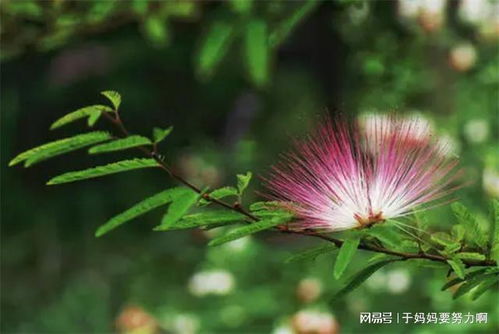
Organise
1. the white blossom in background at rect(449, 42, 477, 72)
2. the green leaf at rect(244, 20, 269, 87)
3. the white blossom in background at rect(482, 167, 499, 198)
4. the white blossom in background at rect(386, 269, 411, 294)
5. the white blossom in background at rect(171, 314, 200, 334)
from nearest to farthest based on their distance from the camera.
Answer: the green leaf at rect(244, 20, 269, 87) → the white blossom in background at rect(482, 167, 499, 198) → the white blossom in background at rect(386, 269, 411, 294) → the white blossom in background at rect(171, 314, 200, 334) → the white blossom in background at rect(449, 42, 477, 72)

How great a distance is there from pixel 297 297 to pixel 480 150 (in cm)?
88

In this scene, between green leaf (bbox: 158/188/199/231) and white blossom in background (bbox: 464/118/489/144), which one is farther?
white blossom in background (bbox: 464/118/489/144)

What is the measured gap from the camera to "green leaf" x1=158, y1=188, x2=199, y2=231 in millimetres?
1069

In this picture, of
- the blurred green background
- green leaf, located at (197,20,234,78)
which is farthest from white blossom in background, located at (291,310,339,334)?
green leaf, located at (197,20,234,78)

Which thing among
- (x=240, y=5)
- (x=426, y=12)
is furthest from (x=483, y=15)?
(x=240, y=5)

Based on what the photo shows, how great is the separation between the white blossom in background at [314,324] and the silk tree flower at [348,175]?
6.40 ft

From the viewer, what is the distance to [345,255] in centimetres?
109

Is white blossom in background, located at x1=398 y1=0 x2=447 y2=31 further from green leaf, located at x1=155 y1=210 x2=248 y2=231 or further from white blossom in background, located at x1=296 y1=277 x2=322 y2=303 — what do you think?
green leaf, located at x1=155 y1=210 x2=248 y2=231

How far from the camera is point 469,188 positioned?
3.46 m

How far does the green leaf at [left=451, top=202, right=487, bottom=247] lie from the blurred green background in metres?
0.15

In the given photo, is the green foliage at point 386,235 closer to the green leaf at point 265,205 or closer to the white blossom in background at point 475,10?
the green leaf at point 265,205

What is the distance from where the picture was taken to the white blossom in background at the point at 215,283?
3.70 meters

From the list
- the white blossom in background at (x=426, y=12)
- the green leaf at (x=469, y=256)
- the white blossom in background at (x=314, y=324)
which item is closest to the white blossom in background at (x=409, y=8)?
the white blossom in background at (x=426, y=12)

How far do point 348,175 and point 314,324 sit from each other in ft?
6.56
